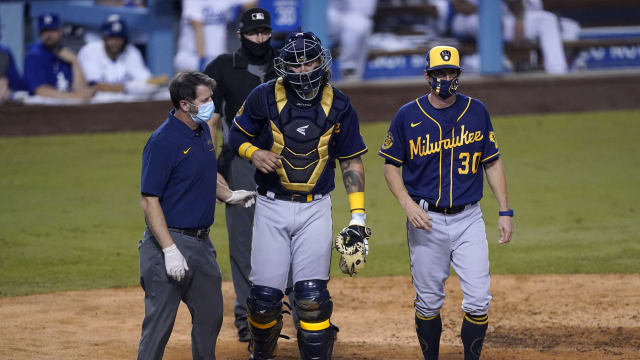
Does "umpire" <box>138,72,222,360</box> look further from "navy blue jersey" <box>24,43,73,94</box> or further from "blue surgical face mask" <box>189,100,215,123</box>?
"navy blue jersey" <box>24,43,73,94</box>

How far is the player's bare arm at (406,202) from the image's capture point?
5.37 m

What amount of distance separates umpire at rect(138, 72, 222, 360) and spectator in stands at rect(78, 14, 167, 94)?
8.72m

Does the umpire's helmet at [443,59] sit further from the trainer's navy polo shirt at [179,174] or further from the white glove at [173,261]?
the white glove at [173,261]

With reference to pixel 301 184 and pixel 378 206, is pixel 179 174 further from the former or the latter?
pixel 378 206

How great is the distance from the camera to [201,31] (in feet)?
47.3

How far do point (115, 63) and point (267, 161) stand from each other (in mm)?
8920

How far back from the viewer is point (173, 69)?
1455cm

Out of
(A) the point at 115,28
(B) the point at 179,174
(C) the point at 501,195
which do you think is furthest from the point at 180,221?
(A) the point at 115,28

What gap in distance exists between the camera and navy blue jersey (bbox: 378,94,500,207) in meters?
5.44

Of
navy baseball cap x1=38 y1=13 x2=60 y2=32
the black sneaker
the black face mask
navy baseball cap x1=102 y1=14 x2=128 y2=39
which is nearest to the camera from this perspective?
the black face mask

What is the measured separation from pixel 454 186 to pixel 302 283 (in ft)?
3.42

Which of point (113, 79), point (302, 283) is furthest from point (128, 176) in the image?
point (302, 283)

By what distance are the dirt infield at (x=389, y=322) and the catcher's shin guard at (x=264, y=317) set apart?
0.75 metres

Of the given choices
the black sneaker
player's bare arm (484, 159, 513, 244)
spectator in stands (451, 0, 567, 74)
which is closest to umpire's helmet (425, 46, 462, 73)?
player's bare arm (484, 159, 513, 244)
